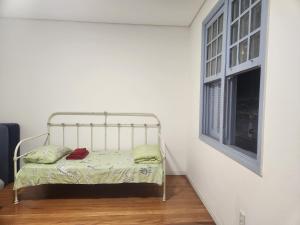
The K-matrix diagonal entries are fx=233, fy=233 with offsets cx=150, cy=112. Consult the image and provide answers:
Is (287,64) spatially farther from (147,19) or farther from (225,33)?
(147,19)

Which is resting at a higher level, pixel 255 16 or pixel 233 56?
pixel 255 16

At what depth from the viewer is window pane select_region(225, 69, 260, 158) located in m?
1.95

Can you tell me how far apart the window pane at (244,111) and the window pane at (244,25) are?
0.32 metres

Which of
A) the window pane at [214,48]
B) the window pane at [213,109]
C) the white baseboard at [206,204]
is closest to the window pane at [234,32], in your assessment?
the window pane at [214,48]

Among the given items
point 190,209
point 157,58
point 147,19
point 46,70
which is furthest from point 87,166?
point 147,19

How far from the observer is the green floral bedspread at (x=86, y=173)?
2688 mm

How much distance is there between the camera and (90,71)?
362 cm

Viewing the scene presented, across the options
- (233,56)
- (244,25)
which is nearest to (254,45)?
(244,25)

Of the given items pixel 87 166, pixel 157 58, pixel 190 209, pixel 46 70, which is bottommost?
pixel 190 209

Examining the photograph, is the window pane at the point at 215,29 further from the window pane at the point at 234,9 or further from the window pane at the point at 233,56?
the window pane at the point at 233,56

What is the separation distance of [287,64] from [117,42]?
2.79 metres

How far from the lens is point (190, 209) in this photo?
2.64 m

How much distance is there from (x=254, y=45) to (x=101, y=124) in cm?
257

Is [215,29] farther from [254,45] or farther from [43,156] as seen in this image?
[43,156]
